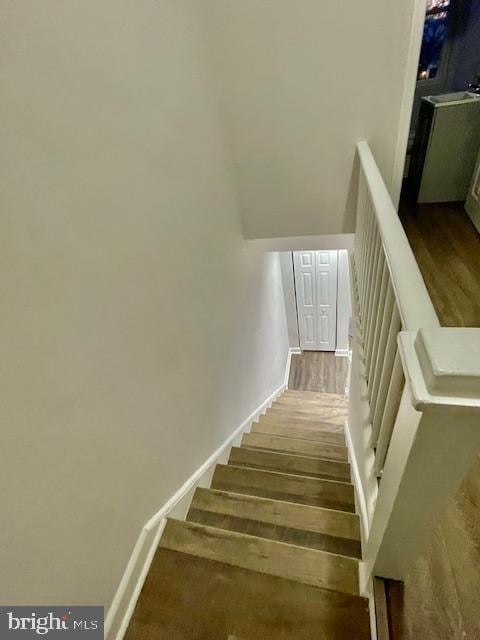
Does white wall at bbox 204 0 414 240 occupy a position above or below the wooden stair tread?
above

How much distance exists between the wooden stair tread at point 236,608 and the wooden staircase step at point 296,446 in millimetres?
1390

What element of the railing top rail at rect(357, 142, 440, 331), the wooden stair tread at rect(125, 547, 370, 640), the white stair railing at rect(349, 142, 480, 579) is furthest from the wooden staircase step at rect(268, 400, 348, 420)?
the railing top rail at rect(357, 142, 440, 331)

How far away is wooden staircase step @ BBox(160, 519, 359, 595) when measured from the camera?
1.10m

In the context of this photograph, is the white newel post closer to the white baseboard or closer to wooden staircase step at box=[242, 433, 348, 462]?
the white baseboard

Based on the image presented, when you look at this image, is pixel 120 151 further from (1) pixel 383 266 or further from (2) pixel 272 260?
(2) pixel 272 260

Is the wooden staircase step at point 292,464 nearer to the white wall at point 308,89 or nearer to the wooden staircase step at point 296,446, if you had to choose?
the wooden staircase step at point 296,446

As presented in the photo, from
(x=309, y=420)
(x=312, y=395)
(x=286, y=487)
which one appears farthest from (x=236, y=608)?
(x=312, y=395)

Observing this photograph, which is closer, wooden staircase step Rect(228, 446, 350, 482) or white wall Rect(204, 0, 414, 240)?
white wall Rect(204, 0, 414, 240)

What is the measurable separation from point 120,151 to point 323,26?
1471 mm

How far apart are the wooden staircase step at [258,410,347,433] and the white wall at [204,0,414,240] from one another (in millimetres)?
1908

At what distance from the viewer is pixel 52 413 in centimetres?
79

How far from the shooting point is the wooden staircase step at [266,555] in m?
1.10

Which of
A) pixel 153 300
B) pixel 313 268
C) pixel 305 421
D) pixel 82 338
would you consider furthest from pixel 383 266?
pixel 313 268

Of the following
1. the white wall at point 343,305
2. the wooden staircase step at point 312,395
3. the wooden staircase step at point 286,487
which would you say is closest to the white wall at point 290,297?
the white wall at point 343,305
